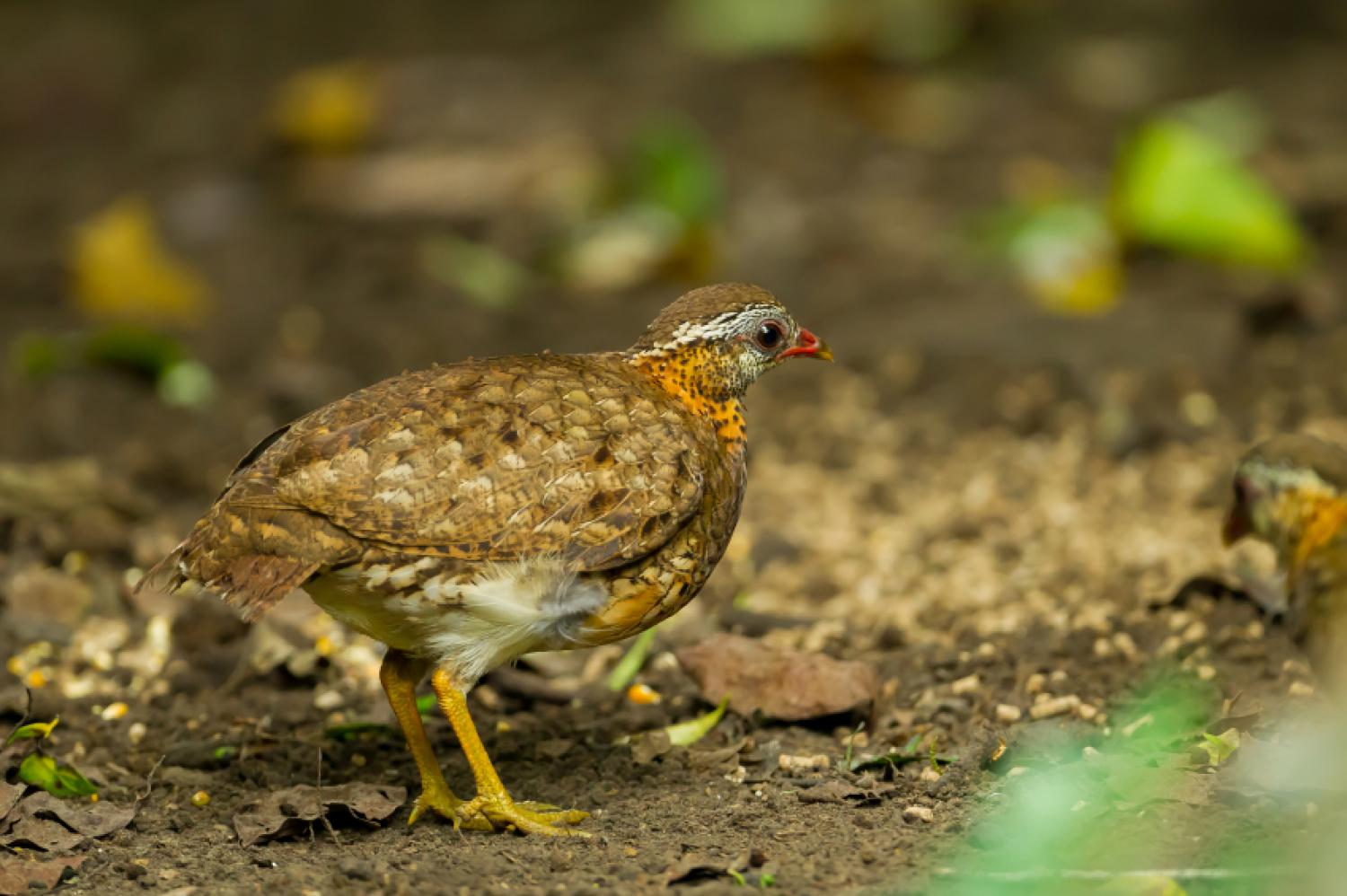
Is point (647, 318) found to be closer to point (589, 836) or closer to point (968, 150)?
point (968, 150)

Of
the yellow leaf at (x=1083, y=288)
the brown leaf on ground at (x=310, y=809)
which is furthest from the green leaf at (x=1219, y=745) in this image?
the yellow leaf at (x=1083, y=288)

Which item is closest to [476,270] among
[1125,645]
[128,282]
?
[128,282]

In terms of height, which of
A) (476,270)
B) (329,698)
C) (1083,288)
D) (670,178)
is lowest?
(329,698)

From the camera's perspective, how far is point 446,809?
500 cm

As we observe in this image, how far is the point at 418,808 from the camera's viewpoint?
5.00m

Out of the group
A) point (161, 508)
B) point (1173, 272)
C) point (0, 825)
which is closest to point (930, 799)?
point (0, 825)

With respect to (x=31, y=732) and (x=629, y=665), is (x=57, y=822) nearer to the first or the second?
(x=31, y=732)

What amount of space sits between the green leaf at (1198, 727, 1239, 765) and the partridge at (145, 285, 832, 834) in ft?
5.06

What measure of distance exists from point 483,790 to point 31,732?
148 centimetres

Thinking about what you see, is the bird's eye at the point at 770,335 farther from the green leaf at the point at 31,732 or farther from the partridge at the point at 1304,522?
the green leaf at the point at 31,732

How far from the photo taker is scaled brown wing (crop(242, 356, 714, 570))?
184 inches

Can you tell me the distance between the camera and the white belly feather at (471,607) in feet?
15.4

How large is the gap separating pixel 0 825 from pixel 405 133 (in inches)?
357

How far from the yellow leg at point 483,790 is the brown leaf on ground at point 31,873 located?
109 centimetres
